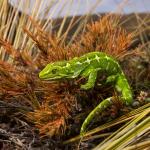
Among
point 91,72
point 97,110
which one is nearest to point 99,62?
point 91,72

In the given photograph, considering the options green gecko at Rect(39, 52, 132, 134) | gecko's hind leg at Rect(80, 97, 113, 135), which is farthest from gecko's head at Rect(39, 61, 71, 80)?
gecko's hind leg at Rect(80, 97, 113, 135)

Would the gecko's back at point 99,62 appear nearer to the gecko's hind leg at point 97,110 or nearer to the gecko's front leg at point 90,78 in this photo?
the gecko's front leg at point 90,78

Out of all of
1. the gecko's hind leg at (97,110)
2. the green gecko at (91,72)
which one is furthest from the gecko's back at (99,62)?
the gecko's hind leg at (97,110)

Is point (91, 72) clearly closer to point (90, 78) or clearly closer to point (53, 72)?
point (90, 78)

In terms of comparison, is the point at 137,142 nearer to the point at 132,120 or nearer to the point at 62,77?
the point at 132,120

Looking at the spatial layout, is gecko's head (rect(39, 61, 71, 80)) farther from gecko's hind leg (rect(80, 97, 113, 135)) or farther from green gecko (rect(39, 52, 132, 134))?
gecko's hind leg (rect(80, 97, 113, 135))
